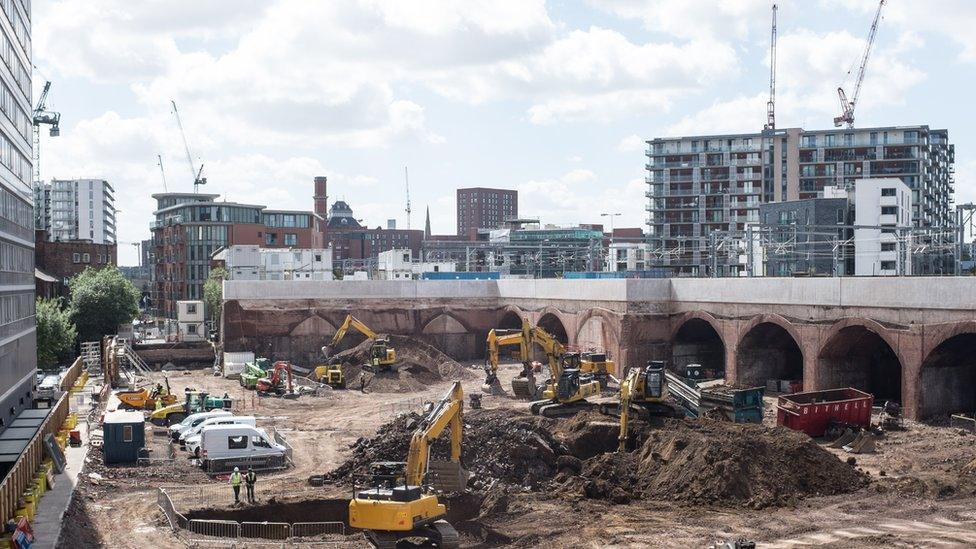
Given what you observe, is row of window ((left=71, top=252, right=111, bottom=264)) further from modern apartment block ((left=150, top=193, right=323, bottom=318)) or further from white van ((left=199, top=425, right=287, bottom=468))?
white van ((left=199, top=425, right=287, bottom=468))

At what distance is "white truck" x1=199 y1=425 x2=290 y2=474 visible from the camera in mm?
37969

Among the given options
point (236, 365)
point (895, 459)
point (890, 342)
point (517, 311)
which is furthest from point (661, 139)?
point (895, 459)

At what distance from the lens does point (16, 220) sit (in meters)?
43.7

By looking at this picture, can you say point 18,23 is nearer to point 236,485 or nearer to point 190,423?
point 190,423

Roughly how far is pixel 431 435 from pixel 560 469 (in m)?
8.18

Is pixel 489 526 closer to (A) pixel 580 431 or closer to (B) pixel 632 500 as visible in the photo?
(B) pixel 632 500

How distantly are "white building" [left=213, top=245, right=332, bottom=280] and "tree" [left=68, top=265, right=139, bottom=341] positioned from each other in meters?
11.6

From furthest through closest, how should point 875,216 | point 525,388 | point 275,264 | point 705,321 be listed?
point 275,264 < point 875,216 < point 705,321 < point 525,388

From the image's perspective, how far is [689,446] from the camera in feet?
112

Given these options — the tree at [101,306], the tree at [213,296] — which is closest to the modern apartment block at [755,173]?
the tree at [213,296]

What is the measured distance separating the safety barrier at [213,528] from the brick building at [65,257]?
81.9 metres

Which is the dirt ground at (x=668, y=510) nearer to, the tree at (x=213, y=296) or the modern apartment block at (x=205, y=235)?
the tree at (x=213, y=296)

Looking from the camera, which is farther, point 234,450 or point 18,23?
point 18,23

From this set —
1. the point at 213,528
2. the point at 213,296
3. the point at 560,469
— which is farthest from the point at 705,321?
the point at 213,296
